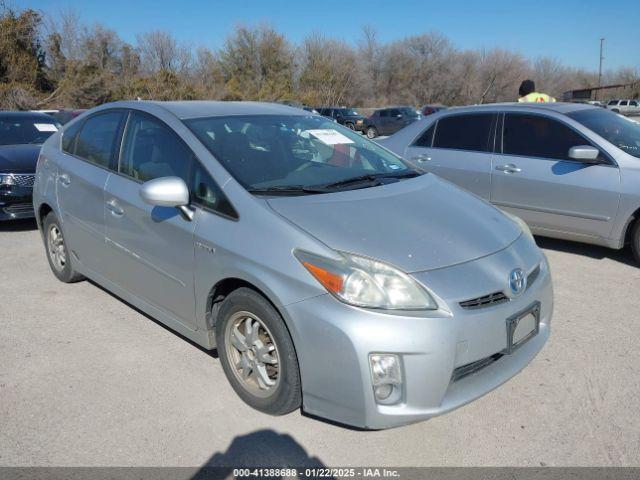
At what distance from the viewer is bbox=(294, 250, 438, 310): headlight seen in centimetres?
245

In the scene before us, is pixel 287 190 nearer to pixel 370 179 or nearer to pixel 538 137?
pixel 370 179

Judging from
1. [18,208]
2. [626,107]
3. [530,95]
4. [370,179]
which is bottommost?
[626,107]

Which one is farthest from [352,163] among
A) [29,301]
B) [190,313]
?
[29,301]

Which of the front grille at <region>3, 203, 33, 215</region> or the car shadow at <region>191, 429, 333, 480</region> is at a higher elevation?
the front grille at <region>3, 203, 33, 215</region>

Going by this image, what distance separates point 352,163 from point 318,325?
159cm

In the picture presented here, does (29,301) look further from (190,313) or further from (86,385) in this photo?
(190,313)

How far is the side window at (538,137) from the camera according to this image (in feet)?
18.0

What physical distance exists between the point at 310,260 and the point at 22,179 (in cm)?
559

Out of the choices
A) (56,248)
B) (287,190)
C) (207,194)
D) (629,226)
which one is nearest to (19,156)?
(56,248)

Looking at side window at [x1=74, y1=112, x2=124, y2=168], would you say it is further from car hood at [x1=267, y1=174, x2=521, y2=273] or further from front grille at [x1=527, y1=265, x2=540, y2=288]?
front grille at [x1=527, y1=265, x2=540, y2=288]

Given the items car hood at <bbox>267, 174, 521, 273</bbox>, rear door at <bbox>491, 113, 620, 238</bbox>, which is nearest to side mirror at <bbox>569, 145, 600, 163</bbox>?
rear door at <bbox>491, 113, 620, 238</bbox>

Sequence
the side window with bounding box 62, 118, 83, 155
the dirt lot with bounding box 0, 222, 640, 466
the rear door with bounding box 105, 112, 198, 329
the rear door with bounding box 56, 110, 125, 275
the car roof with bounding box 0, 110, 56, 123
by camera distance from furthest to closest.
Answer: the car roof with bounding box 0, 110, 56, 123, the side window with bounding box 62, 118, 83, 155, the rear door with bounding box 56, 110, 125, 275, the rear door with bounding box 105, 112, 198, 329, the dirt lot with bounding box 0, 222, 640, 466

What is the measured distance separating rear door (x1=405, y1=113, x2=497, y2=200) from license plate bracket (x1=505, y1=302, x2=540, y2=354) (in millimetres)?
3336

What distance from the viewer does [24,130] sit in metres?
8.20
